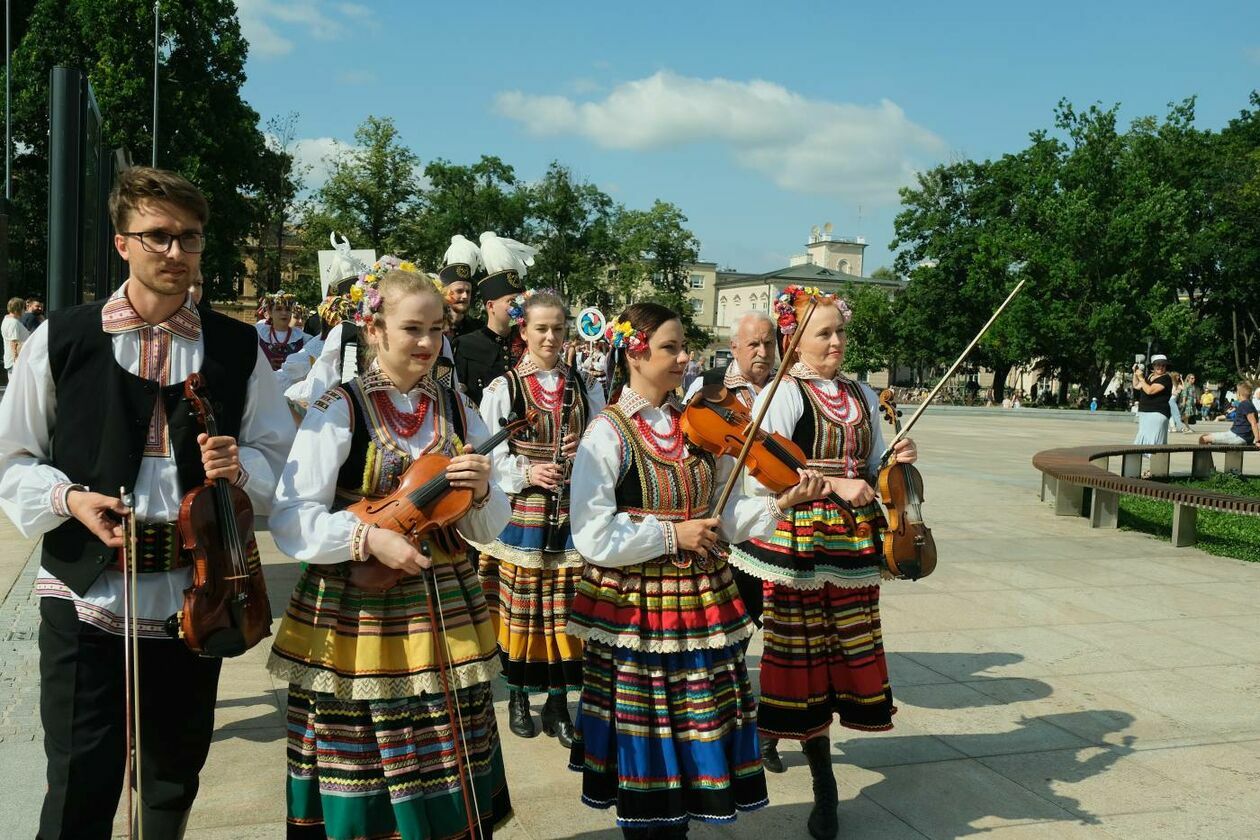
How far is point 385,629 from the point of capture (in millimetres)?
3139

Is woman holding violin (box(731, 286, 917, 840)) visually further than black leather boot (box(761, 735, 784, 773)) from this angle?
No

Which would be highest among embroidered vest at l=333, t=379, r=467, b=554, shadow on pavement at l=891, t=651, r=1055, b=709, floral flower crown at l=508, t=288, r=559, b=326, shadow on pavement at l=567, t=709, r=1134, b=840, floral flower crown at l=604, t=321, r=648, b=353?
floral flower crown at l=508, t=288, r=559, b=326

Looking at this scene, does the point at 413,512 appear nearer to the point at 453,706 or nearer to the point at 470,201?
the point at 453,706

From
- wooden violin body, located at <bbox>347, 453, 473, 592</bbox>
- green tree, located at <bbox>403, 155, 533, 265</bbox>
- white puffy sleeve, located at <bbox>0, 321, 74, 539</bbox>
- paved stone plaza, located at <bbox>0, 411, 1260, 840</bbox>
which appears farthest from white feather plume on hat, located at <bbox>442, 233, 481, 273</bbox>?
green tree, located at <bbox>403, 155, 533, 265</bbox>

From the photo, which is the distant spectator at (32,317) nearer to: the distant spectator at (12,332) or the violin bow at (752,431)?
the distant spectator at (12,332)

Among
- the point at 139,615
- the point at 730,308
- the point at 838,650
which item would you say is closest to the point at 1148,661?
the point at 838,650

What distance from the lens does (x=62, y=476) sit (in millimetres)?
2910

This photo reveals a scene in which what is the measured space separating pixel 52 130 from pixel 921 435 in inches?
1005

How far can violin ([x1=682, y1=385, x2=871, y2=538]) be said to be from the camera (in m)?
3.91

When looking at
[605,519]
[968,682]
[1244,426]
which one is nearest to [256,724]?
[605,519]

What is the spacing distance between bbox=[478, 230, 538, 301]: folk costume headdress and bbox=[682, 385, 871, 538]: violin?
283 centimetres

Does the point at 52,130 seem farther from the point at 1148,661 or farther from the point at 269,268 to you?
the point at 269,268

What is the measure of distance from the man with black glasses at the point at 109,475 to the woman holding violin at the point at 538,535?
7.66 ft

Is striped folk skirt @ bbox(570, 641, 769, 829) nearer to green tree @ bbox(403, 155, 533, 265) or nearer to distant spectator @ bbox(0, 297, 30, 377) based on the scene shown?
distant spectator @ bbox(0, 297, 30, 377)
